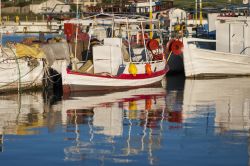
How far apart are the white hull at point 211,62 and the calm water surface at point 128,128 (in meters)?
6.96

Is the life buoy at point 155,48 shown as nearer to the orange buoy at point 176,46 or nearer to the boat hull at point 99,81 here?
the orange buoy at point 176,46

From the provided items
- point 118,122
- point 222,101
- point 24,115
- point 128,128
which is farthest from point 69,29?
point 128,128

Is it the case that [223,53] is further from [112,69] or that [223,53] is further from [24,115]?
[24,115]

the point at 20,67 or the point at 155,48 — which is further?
the point at 155,48

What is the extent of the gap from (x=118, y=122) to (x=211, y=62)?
17.9 m

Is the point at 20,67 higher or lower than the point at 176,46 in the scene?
lower

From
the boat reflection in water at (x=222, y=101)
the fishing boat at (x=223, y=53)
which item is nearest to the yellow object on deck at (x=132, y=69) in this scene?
the boat reflection in water at (x=222, y=101)

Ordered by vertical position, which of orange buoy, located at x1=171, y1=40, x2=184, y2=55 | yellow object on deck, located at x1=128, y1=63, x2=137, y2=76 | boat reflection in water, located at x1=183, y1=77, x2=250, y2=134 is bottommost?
boat reflection in water, located at x1=183, y1=77, x2=250, y2=134

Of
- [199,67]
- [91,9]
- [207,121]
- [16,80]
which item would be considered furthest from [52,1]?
[207,121]

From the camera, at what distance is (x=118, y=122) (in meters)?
23.8

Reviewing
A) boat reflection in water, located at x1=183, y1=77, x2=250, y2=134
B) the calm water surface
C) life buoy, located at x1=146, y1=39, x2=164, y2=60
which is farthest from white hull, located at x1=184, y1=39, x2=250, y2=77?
the calm water surface

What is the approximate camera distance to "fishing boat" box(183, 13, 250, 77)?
4066 centimetres

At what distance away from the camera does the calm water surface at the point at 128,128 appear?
18156 mm

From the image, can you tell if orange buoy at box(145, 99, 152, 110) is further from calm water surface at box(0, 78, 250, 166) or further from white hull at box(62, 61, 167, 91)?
white hull at box(62, 61, 167, 91)
